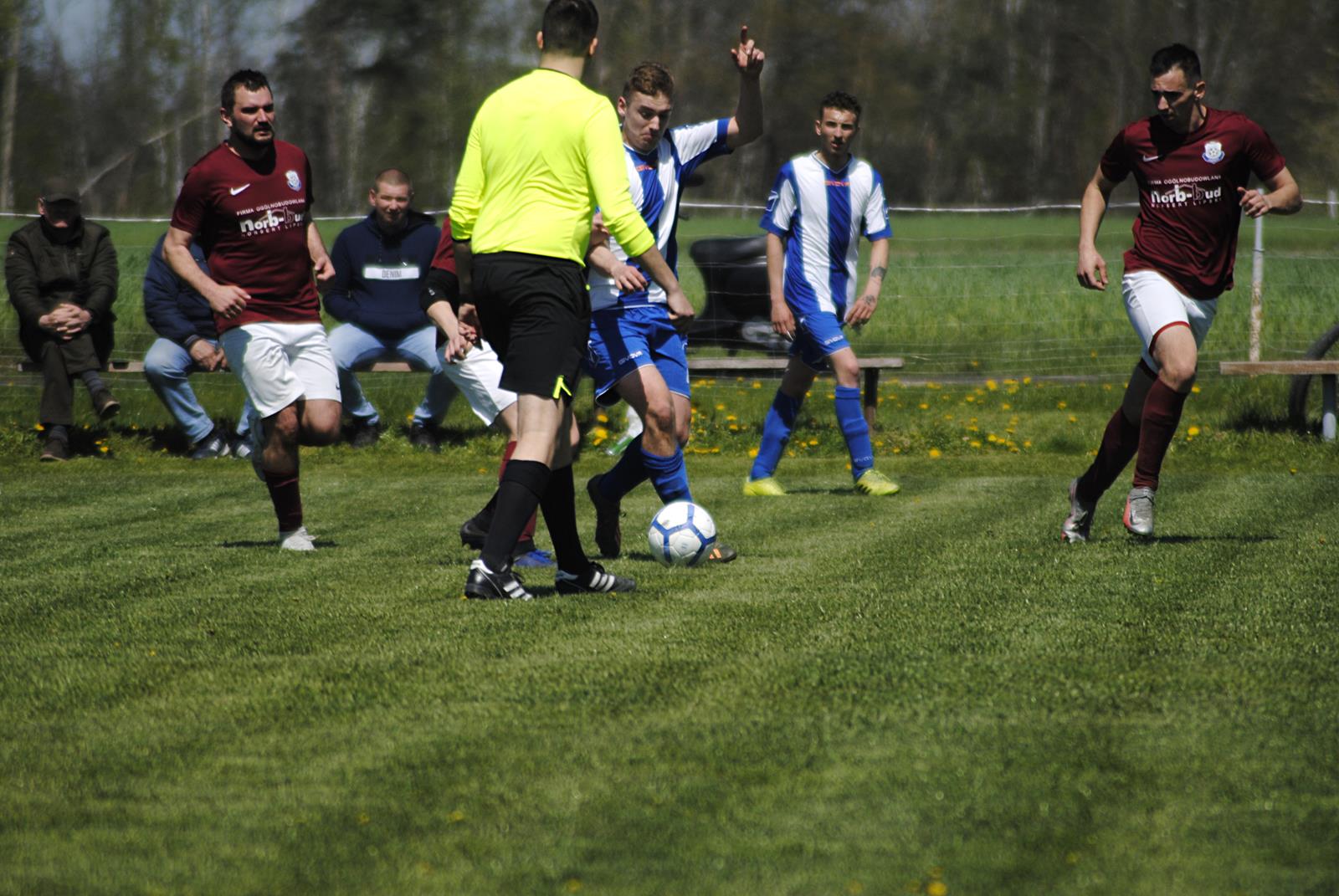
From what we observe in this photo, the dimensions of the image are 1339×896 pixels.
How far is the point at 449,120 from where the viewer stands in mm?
33719

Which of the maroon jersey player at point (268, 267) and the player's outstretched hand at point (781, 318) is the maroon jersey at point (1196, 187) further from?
the maroon jersey player at point (268, 267)

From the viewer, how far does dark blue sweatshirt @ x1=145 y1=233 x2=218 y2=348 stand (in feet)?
40.8

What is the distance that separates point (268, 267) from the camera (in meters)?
7.37

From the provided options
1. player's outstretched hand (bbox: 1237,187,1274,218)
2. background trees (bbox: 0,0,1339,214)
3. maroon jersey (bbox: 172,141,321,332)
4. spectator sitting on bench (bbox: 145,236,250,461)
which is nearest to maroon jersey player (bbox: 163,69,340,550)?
maroon jersey (bbox: 172,141,321,332)

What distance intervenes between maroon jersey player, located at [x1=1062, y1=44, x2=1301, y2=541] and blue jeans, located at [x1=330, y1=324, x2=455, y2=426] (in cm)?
662

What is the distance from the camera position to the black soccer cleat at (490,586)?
538 centimetres

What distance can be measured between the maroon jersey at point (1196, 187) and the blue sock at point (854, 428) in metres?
3.37

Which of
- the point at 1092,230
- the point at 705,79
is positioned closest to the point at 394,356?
the point at 1092,230

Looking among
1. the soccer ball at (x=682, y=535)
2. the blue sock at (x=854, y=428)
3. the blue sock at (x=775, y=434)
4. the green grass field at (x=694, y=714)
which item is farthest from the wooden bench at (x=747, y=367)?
the soccer ball at (x=682, y=535)

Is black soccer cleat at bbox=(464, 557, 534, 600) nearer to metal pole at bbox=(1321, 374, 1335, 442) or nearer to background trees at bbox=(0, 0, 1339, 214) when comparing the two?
metal pole at bbox=(1321, 374, 1335, 442)

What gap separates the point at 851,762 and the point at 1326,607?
2.48 meters

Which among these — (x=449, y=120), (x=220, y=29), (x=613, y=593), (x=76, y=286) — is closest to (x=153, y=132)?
(x=220, y=29)

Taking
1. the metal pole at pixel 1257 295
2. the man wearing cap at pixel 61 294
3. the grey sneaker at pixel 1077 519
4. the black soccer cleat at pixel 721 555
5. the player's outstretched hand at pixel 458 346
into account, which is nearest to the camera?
the player's outstretched hand at pixel 458 346

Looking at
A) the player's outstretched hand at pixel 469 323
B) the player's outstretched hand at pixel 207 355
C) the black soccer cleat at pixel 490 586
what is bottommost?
the black soccer cleat at pixel 490 586
